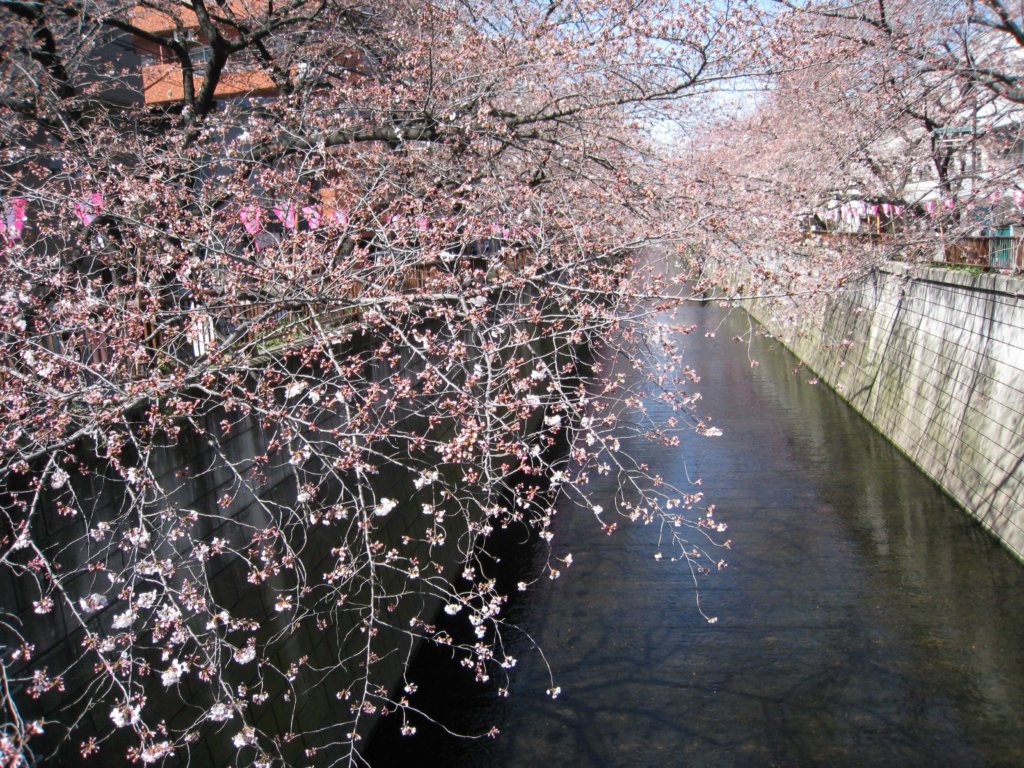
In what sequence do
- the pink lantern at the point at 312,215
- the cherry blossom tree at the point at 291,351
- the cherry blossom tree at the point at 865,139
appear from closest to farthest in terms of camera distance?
the cherry blossom tree at the point at 291,351, the pink lantern at the point at 312,215, the cherry blossom tree at the point at 865,139

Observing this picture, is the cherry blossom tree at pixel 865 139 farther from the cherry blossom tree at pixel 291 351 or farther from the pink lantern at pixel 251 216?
the pink lantern at pixel 251 216

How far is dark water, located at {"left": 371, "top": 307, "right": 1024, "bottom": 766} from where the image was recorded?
725cm

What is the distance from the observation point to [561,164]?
985 centimetres

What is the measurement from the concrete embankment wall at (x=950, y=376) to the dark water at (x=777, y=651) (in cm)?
55

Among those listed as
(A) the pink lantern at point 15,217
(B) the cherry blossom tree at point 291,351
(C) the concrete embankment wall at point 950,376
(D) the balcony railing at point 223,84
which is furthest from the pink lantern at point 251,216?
(C) the concrete embankment wall at point 950,376

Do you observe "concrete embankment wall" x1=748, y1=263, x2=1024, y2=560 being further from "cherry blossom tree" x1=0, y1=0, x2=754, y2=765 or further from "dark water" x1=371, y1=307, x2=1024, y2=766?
"cherry blossom tree" x1=0, y1=0, x2=754, y2=765

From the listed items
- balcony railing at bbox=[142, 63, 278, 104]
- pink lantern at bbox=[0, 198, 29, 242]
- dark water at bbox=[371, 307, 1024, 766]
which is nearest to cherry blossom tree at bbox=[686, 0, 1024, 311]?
dark water at bbox=[371, 307, 1024, 766]

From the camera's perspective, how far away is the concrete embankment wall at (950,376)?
10.8 meters

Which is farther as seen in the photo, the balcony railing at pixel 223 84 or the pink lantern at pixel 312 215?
the balcony railing at pixel 223 84

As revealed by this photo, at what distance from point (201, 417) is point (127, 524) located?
3.44ft

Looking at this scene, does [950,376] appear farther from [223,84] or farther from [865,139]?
[223,84]

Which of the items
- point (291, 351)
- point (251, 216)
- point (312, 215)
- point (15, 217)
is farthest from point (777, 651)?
point (15, 217)

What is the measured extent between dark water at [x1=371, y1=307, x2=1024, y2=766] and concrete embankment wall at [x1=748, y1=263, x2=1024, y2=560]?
21.5 inches

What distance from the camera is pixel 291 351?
20.5 feet
